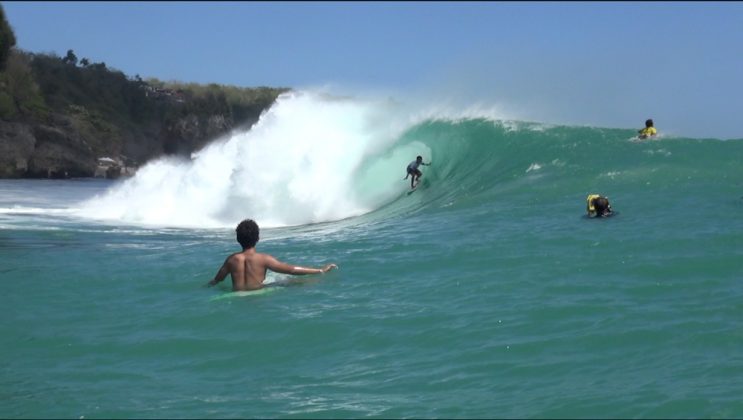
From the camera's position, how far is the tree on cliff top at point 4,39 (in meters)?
64.0

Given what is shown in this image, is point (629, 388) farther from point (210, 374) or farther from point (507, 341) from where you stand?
point (210, 374)

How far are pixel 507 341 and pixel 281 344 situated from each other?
71.9 inches

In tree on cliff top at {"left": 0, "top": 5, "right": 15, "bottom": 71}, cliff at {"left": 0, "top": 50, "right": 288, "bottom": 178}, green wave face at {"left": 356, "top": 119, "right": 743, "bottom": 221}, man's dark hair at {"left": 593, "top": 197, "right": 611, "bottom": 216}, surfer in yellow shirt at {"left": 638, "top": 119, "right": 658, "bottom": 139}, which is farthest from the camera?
tree on cliff top at {"left": 0, "top": 5, "right": 15, "bottom": 71}

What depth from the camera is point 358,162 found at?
2409 centimetres

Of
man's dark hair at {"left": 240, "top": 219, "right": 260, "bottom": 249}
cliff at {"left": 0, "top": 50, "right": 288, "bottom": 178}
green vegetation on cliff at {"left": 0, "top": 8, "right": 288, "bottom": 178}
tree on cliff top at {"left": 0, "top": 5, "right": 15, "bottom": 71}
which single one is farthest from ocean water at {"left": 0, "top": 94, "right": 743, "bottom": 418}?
tree on cliff top at {"left": 0, "top": 5, "right": 15, "bottom": 71}

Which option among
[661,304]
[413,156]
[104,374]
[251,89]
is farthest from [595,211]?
[251,89]

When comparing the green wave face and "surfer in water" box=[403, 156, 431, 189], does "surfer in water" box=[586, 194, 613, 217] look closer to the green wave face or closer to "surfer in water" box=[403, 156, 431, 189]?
the green wave face

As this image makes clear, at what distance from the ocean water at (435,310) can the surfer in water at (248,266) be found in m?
0.20

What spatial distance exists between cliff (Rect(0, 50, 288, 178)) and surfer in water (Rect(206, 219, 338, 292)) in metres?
48.1

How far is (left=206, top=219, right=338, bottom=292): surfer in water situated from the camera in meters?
9.68

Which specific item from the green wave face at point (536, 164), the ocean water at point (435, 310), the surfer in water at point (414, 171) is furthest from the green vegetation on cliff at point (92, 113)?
the ocean water at point (435, 310)

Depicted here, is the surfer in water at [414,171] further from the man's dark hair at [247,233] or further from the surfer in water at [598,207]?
the man's dark hair at [247,233]

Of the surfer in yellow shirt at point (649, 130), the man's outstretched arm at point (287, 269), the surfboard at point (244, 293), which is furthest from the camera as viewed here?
the surfer in yellow shirt at point (649, 130)

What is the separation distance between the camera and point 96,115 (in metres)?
79.6
